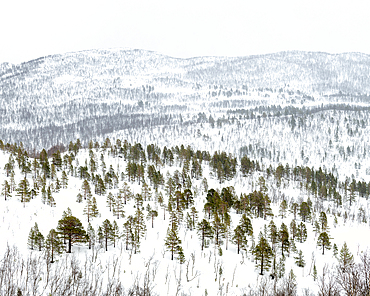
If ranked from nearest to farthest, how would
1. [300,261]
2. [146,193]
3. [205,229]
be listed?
[300,261], [205,229], [146,193]

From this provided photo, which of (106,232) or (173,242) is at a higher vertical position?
(106,232)

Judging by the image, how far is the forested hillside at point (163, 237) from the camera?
101 ft

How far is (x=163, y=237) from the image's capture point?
2510 inches

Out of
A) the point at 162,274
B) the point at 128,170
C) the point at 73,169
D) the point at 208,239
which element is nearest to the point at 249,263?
the point at 208,239

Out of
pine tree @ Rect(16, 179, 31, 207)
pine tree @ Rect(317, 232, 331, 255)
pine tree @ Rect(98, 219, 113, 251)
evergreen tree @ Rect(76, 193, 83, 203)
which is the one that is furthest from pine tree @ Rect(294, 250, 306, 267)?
pine tree @ Rect(16, 179, 31, 207)

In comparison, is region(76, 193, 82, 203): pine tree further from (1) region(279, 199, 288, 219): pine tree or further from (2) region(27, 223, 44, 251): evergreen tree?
(1) region(279, 199, 288, 219): pine tree

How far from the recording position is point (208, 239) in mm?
65125

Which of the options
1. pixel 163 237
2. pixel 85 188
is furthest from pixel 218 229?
pixel 85 188

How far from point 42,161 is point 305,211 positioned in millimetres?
98939

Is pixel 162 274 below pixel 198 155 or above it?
below

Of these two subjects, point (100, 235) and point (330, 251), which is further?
point (330, 251)

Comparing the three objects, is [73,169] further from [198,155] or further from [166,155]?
[198,155]

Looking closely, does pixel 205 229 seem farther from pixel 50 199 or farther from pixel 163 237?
pixel 50 199

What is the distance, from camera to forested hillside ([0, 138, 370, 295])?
30766 millimetres
